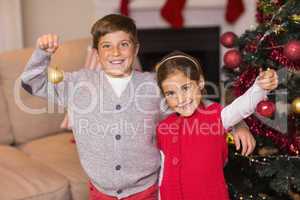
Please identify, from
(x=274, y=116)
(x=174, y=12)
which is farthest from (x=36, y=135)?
(x=174, y=12)

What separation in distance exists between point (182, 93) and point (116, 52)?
0.24 meters

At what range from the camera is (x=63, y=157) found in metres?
2.16

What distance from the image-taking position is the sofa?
1.95m

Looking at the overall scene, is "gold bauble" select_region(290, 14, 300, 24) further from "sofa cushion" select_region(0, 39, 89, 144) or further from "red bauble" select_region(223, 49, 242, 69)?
"sofa cushion" select_region(0, 39, 89, 144)

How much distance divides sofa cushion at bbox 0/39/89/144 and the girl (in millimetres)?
975

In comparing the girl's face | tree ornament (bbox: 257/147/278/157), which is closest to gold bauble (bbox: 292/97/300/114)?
tree ornament (bbox: 257/147/278/157)

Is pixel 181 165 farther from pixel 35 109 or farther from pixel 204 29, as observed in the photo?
pixel 204 29

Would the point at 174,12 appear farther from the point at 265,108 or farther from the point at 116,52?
the point at 116,52

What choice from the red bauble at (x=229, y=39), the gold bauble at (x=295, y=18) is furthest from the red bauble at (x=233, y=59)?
the gold bauble at (x=295, y=18)

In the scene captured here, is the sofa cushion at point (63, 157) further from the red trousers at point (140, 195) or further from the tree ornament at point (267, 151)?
the tree ornament at point (267, 151)

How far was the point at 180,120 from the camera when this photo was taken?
1.58 metres

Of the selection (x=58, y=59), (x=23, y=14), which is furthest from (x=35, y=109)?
(x=23, y=14)

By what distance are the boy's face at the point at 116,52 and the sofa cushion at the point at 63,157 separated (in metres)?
0.57

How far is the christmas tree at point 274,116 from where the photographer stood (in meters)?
1.75
